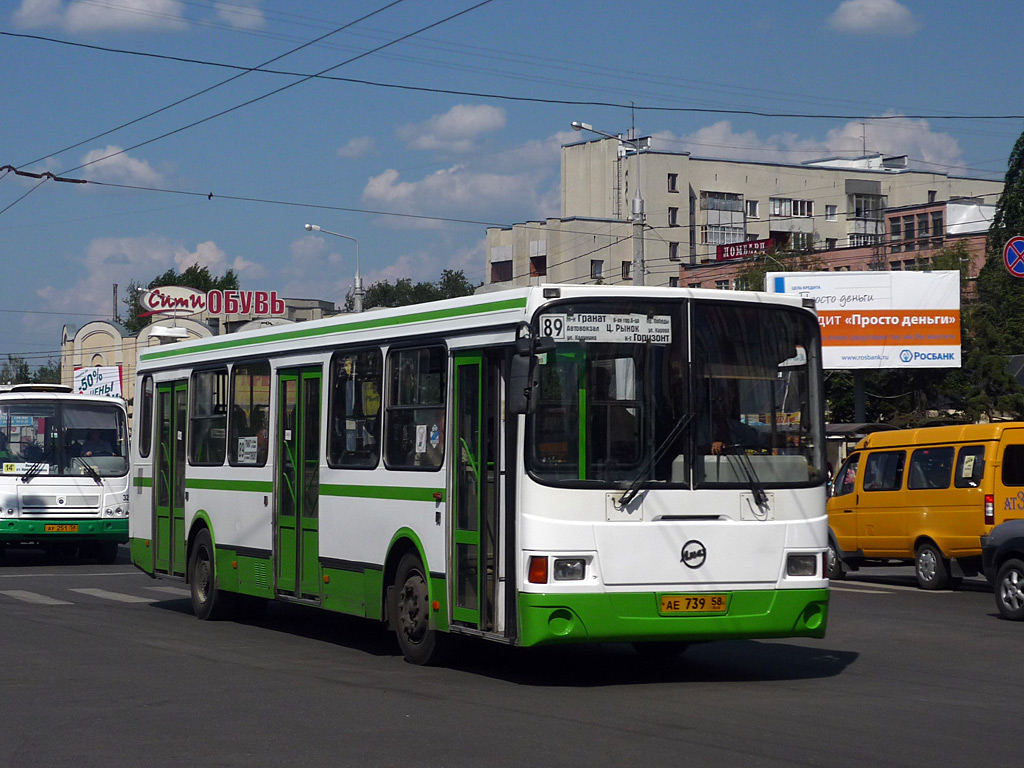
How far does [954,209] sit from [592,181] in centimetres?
2254

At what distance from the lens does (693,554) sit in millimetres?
10234

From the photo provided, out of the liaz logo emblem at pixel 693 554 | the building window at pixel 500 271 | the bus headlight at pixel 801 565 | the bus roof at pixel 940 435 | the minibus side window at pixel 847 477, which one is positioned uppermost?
the building window at pixel 500 271

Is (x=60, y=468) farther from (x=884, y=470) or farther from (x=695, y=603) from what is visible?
(x=695, y=603)

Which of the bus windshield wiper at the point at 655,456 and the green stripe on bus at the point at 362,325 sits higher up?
the green stripe on bus at the point at 362,325

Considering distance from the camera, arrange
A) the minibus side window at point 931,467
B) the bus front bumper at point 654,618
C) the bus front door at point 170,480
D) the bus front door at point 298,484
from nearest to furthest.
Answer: the bus front bumper at point 654,618 < the bus front door at point 298,484 < the bus front door at point 170,480 < the minibus side window at point 931,467

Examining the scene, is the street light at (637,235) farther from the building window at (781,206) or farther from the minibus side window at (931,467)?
the building window at (781,206)

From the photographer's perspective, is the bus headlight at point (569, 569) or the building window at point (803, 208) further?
the building window at point (803, 208)

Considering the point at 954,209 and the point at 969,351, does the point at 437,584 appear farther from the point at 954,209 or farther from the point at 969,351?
the point at 954,209

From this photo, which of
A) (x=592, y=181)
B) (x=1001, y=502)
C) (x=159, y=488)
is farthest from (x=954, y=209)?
(x=159, y=488)

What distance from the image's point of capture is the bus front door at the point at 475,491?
10.4m

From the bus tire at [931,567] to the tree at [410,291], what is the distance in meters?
95.6

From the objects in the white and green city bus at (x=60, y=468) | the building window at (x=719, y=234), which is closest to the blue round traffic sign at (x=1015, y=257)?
the white and green city bus at (x=60, y=468)

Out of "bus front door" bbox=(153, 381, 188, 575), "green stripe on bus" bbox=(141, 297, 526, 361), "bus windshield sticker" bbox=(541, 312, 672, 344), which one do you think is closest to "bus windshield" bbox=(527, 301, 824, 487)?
"bus windshield sticker" bbox=(541, 312, 672, 344)

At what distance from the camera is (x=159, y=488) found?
16.6 meters
